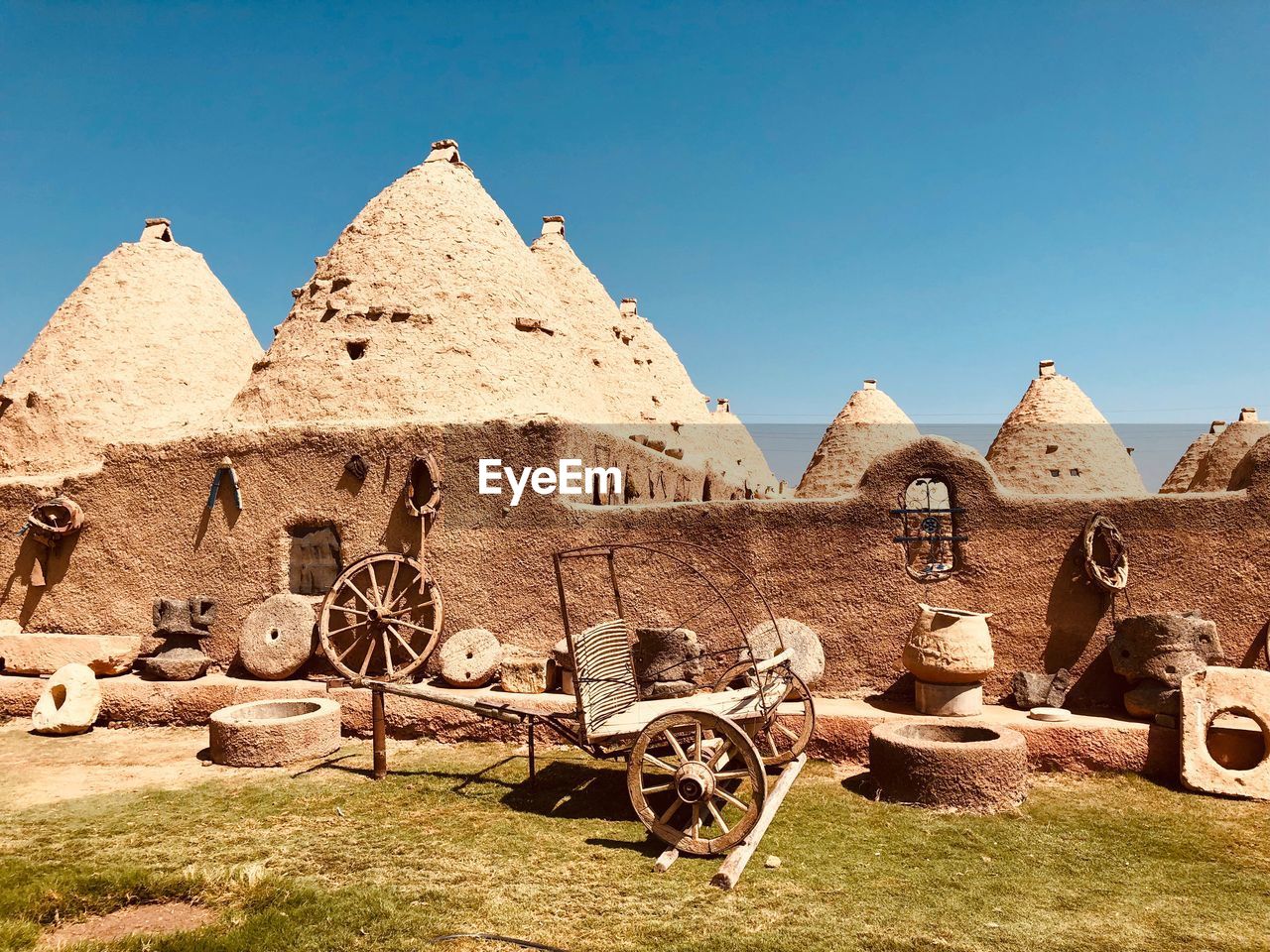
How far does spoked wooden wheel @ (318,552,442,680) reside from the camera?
914cm

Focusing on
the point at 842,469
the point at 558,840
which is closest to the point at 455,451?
the point at 558,840

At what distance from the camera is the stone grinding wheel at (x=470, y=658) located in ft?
28.6

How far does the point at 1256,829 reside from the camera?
5.64 metres

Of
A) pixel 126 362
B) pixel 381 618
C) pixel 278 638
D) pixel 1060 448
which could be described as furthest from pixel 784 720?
pixel 1060 448

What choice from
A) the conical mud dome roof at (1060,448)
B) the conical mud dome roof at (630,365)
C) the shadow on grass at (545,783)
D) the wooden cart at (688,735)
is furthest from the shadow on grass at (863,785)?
the conical mud dome roof at (1060,448)

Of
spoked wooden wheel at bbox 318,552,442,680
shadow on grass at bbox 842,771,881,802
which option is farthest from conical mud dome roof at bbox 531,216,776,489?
shadow on grass at bbox 842,771,881,802

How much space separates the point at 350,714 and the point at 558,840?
3.87 meters

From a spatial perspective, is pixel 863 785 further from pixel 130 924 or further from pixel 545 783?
pixel 130 924

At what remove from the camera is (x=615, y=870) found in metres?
5.10

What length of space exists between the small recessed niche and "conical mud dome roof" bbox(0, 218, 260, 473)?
3.68 m

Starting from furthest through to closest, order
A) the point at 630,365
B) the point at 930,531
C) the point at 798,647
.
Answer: the point at 630,365 < the point at 930,531 < the point at 798,647

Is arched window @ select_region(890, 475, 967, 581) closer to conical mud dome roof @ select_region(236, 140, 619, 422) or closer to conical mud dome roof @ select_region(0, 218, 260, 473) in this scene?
conical mud dome roof @ select_region(236, 140, 619, 422)

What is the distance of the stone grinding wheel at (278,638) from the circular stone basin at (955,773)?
21.2 ft

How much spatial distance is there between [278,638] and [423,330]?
14.7 feet
